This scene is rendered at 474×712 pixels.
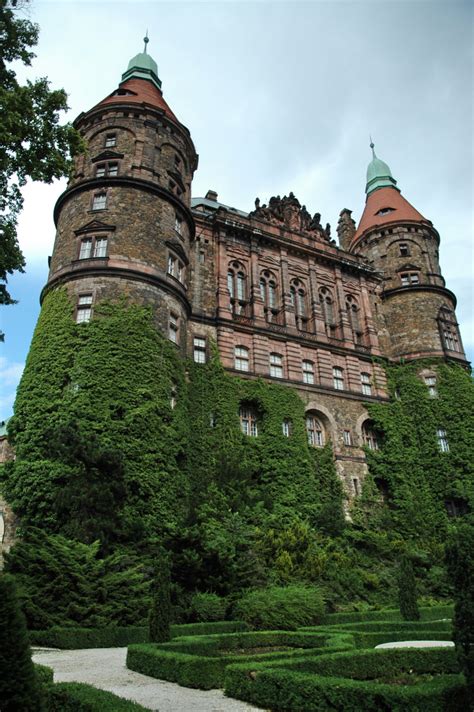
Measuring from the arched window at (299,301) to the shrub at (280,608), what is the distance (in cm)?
2029

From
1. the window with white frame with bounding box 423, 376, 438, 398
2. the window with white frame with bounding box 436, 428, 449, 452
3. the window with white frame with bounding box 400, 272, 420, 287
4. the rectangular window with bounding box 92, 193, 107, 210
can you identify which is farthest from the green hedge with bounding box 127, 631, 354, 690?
the window with white frame with bounding box 400, 272, 420, 287

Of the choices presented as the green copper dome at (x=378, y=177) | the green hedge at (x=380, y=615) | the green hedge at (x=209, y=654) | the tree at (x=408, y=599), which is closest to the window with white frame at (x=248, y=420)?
the green hedge at (x=380, y=615)

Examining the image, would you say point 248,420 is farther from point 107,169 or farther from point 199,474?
point 107,169

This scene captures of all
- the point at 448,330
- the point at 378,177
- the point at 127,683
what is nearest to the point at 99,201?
the point at 127,683

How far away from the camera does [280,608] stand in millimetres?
16312

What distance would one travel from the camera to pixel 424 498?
31.2m

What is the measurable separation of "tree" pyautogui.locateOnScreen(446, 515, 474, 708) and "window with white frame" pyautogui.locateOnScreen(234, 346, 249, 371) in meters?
23.0

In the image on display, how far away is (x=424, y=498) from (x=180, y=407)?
A: 16369mm

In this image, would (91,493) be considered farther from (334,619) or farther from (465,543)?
(465,543)

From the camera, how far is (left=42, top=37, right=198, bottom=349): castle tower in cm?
2538

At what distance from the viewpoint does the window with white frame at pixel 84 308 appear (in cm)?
2433

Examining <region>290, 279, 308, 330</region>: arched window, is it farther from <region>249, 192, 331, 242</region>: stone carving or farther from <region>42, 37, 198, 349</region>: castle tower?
<region>42, 37, 198, 349</region>: castle tower

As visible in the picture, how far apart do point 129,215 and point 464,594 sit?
24.3 metres

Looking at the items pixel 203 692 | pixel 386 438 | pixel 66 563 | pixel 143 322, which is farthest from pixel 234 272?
pixel 203 692
